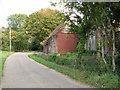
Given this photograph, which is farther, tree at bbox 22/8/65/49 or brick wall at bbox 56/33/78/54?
tree at bbox 22/8/65/49

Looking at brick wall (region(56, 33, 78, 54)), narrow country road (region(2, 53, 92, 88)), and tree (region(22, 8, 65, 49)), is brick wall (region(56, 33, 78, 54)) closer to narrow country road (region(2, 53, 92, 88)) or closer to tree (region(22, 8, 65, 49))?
tree (region(22, 8, 65, 49))

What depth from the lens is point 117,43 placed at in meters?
9.31

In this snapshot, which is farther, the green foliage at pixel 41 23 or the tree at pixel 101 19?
the green foliage at pixel 41 23

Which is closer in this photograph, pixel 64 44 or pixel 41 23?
pixel 64 44

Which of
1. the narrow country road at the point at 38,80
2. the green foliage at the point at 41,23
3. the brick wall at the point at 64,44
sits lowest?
the narrow country road at the point at 38,80

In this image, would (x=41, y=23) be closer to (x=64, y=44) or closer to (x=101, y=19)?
(x=64, y=44)

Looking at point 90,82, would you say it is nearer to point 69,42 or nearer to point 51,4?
point 51,4

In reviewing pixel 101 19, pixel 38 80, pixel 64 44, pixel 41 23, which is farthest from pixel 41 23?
pixel 38 80

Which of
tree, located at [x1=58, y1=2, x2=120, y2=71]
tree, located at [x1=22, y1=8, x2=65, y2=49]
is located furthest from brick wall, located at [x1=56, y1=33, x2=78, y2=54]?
tree, located at [x1=58, y1=2, x2=120, y2=71]

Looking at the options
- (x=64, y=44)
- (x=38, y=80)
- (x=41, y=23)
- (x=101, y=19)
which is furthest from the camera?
(x=41, y=23)

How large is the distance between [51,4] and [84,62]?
536 cm

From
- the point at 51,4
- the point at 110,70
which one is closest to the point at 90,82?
the point at 110,70

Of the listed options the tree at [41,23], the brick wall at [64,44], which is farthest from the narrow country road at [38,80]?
the tree at [41,23]

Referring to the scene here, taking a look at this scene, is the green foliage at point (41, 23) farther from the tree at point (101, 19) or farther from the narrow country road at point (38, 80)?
the narrow country road at point (38, 80)
